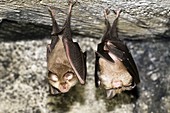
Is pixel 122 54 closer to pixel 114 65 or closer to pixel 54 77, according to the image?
pixel 114 65

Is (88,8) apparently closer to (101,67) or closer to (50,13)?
(50,13)

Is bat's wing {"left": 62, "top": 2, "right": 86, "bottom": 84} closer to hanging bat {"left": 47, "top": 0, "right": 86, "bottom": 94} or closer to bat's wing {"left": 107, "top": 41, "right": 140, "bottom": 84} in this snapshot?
hanging bat {"left": 47, "top": 0, "right": 86, "bottom": 94}

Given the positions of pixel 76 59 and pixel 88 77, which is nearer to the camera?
pixel 76 59

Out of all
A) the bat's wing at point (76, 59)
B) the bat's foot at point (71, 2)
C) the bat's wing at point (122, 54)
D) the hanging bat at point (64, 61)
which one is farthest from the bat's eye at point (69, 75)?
the bat's foot at point (71, 2)

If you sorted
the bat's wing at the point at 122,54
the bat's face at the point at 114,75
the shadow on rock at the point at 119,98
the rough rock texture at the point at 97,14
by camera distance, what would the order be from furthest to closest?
the shadow on rock at the point at 119,98 → the bat's face at the point at 114,75 → the bat's wing at the point at 122,54 → the rough rock texture at the point at 97,14


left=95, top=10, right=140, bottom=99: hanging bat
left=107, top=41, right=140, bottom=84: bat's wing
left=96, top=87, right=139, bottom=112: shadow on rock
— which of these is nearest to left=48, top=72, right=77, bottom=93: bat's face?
left=95, top=10, right=140, bottom=99: hanging bat

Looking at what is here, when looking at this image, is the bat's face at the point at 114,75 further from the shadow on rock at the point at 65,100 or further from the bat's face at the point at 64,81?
the shadow on rock at the point at 65,100

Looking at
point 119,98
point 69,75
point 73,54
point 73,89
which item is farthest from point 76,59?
point 119,98
